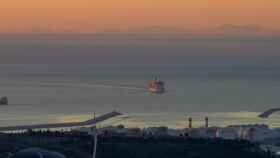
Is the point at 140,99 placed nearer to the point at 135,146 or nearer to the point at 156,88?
the point at 156,88

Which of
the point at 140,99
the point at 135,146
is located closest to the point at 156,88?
the point at 140,99

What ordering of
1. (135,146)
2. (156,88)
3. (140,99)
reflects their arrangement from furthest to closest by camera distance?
(156,88)
(140,99)
(135,146)

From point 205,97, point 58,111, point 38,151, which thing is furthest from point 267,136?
point 205,97

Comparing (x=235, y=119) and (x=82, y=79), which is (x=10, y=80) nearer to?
(x=82, y=79)

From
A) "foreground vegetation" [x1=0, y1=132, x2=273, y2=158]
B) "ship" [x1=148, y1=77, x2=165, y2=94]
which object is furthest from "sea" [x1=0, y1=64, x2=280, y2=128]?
"foreground vegetation" [x1=0, y1=132, x2=273, y2=158]

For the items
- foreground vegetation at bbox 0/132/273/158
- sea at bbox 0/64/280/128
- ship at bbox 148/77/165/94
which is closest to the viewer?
foreground vegetation at bbox 0/132/273/158

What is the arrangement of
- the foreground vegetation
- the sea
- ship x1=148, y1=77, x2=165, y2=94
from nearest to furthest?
the foreground vegetation, the sea, ship x1=148, y1=77, x2=165, y2=94

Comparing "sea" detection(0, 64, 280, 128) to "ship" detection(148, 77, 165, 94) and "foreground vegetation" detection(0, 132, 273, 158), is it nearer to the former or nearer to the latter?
"ship" detection(148, 77, 165, 94)

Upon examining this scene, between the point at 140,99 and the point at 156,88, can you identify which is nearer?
the point at 140,99
